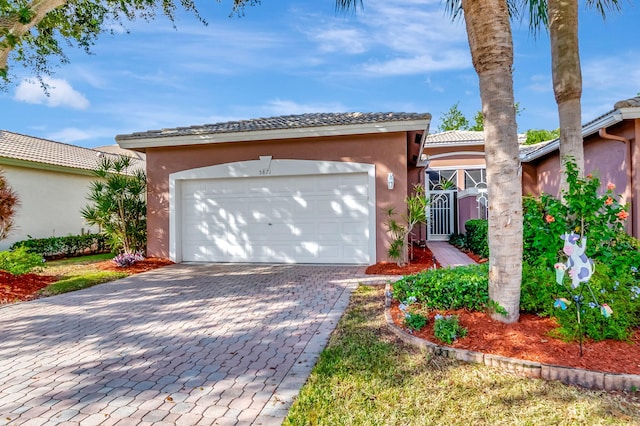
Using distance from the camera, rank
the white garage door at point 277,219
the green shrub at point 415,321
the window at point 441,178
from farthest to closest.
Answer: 1. the window at point 441,178
2. the white garage door at point 277,219
3. the green shrub at point 415,321

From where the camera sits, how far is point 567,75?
6086 mm

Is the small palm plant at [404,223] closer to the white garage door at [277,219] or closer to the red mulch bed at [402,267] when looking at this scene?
the red mulch bed at [402,267]

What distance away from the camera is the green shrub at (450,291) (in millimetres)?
4543

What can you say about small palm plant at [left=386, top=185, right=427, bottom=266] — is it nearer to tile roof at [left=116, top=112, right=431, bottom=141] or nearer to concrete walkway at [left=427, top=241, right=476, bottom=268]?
concrete walkway at [left=427, top=241, right=476, bottom=268]

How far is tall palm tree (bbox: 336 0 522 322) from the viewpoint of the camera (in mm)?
3863

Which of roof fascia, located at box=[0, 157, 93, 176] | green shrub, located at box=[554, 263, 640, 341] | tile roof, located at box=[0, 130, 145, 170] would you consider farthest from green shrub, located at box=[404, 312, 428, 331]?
tile roof, located at box=[0, 130, 145, 170]

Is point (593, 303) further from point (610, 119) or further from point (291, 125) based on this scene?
point (291, 125)

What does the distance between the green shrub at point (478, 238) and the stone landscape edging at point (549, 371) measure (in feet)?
18.9

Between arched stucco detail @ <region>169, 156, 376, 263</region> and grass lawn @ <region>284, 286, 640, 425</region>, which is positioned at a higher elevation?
arched stucco detail @ <region>169, 156, 376, 263</region>

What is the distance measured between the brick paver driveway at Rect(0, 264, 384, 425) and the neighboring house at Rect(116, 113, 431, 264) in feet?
8.82

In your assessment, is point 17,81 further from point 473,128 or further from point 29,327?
point 473,128

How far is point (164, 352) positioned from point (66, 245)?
37.9 ft

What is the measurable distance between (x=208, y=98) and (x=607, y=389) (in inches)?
601

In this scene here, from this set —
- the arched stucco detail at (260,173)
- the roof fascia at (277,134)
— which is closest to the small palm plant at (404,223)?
the arched stucco detail at (260,173)
